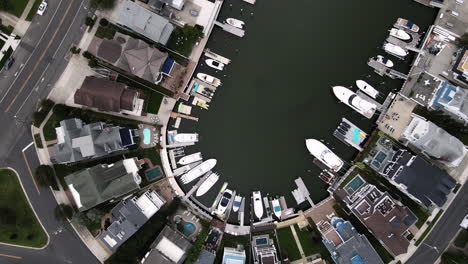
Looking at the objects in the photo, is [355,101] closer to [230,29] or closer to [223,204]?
[230,29]

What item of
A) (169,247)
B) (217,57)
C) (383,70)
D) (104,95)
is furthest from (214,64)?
(169,247)

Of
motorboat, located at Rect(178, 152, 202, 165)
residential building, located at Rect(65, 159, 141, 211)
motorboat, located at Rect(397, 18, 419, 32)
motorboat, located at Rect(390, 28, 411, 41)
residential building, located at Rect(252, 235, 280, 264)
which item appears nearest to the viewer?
residential building, located at Rect(65, 159, 141, 211)

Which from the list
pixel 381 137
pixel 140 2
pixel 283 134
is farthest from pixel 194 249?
pixel 140 2

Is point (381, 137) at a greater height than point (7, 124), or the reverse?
point (381, 137)

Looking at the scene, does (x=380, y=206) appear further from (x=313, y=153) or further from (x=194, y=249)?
(x=194, y=249)

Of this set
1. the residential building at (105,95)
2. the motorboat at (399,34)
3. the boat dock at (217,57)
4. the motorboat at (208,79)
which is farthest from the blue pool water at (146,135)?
the motorboat at (399,34)

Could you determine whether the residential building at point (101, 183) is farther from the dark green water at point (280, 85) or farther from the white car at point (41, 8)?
the white car at point (41, 8)

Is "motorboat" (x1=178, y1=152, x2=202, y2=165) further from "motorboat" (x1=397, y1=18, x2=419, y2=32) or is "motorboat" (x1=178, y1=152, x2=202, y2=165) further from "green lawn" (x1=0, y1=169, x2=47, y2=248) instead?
"motorboat" (x1=397, y1=18, x2=419, y2=32)

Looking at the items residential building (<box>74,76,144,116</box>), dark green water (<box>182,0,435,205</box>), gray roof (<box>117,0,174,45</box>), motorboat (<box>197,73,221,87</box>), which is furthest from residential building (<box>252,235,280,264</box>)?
gray roof (<box>117,0,174,45</box>)
